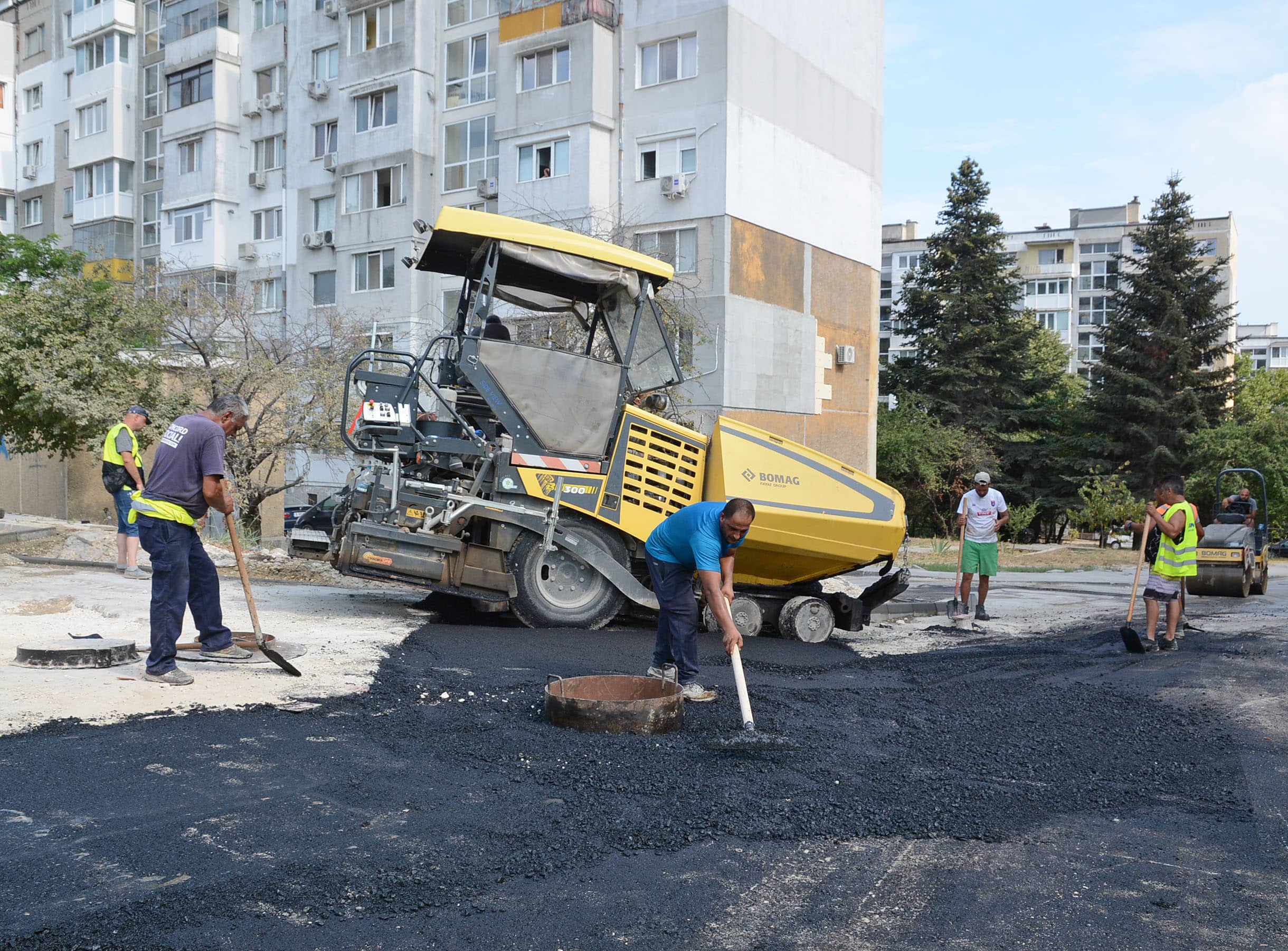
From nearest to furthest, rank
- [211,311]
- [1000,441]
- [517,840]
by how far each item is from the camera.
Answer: [517,840] < [211,311] < [1000,441]

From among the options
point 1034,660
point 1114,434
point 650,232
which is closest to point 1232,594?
point 1034,660

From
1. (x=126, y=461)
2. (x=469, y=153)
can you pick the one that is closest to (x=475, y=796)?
(x=126, y=461)

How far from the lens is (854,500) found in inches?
354

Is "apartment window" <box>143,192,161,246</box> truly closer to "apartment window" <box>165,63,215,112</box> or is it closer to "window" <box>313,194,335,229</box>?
"apartment window" <box>165,63,215,112</box>

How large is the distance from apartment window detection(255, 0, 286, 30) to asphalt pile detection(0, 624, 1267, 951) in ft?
111

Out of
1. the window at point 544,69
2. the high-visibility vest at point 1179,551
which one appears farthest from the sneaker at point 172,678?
the window at point 544,69

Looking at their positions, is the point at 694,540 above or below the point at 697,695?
above

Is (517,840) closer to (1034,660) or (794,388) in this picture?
(1034,660)

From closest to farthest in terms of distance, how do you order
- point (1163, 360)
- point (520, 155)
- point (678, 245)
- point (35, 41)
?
point (678, 245)
point (520, 155)
point (1163, 360)
point (35, 41)

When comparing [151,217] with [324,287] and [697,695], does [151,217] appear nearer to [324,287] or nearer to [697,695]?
[324,287]

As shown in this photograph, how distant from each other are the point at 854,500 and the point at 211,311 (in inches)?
545

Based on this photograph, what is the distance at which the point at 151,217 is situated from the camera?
39.5m

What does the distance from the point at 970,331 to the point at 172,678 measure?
104ft

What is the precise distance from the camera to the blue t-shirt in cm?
621
